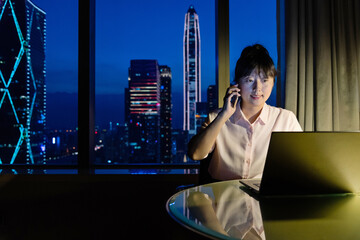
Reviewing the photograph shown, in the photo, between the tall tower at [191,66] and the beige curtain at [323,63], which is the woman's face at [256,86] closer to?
the beige curtain at [323,63]

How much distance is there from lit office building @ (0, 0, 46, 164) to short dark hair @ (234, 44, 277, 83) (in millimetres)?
1681

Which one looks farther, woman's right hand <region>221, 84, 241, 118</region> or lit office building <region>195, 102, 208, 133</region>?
lit office building <region>195, 102, 208, 133</region>

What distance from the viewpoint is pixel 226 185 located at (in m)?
1.11

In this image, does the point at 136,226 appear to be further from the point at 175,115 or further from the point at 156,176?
the point at 175,115

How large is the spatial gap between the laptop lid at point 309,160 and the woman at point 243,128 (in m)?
0.55

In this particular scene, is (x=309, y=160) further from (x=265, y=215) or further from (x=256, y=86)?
(x=256, y=86)

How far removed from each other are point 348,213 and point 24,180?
1.84m

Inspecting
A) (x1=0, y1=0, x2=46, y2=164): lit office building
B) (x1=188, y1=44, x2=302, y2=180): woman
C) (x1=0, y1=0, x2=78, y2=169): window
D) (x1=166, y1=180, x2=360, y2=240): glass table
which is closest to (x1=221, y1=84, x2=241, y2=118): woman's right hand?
(x1=188, y1=44, x2=302, y2=180): woman

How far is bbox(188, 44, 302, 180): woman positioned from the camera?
1427mm

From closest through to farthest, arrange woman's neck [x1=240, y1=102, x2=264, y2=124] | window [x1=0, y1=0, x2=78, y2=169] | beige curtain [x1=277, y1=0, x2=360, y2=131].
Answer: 1. woman's neck [x1=240, y1=102, x2=264, y2=124]
2. beige curtain [x1=277, y1=0, x2=360, y2=131]
3. window [x1=0, y1=0, x2=78, y2=169]

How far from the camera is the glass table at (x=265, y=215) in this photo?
61 cm

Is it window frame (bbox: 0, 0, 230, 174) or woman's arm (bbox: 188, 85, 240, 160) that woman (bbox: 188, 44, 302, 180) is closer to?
woman's arm (bbox: 188, 85, 240, 160)

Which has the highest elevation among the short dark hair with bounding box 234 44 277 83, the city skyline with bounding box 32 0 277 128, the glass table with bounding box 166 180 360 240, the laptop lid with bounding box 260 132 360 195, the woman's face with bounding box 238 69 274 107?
the city skyline with bounding box 32 0 277 128

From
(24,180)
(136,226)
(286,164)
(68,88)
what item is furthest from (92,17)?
(286,164)
